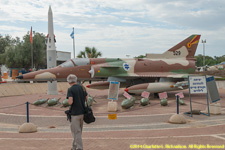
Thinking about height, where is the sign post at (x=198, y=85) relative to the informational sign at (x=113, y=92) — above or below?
above

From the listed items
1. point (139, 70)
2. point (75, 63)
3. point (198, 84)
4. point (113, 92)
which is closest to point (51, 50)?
point (75, 63)

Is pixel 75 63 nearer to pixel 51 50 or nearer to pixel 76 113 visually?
pixel 51 50

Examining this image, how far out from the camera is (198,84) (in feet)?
34.3

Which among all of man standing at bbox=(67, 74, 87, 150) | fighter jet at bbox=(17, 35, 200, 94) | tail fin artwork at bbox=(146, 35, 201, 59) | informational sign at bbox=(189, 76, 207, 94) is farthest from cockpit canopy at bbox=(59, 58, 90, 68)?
man standing at bbox=(67, 74, 87, 150)

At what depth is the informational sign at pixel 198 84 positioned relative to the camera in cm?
1036

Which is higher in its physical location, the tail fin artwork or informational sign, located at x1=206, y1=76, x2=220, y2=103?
the tail fin artwork

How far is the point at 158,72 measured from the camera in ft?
61.1

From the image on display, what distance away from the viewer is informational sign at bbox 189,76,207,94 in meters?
10.4

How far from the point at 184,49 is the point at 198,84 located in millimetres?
10392

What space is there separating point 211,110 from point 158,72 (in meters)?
8.09

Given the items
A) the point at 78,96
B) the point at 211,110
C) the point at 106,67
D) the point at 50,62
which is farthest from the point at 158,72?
the point at 78,96

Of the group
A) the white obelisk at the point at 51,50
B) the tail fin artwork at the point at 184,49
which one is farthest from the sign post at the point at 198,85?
the white obelisk at the point at 51,50

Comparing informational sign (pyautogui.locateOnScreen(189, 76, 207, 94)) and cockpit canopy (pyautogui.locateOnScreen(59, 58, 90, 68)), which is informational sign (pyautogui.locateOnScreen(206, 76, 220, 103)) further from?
cockpit canopy (pyautogui.locateOnScreen(59, 58, 90, 68))

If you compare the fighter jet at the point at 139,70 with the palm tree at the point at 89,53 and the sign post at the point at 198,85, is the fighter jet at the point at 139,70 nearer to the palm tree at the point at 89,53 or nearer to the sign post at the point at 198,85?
the sign post at the point at 198,85
